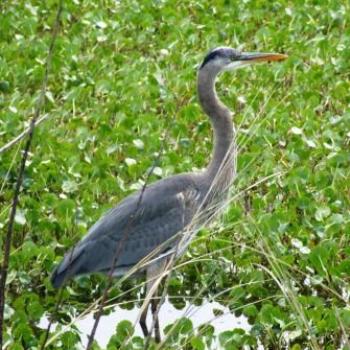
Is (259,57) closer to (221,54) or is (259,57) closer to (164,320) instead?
(221,54)

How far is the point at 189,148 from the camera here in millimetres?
7574

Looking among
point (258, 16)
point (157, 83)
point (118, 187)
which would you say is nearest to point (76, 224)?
point (118, 187)

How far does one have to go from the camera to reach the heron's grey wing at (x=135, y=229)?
5.53 meters

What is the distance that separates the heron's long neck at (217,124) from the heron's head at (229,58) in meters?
0.06

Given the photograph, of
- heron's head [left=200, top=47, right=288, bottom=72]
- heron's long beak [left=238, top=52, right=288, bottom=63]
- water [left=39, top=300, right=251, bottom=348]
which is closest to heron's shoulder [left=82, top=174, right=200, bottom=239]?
water [left=39, top=300, right=251, bottom=348]

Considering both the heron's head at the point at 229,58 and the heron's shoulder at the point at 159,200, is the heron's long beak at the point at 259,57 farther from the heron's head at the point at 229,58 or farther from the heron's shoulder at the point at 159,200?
the heron's shoulder at the point at 159,200

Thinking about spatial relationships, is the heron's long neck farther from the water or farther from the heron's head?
the water

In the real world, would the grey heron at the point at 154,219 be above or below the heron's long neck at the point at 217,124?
below

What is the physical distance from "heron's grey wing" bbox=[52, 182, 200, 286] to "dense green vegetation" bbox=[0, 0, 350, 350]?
23 cm

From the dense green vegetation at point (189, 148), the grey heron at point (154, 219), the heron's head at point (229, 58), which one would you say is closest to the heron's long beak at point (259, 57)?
the heron's head at point (229, 58)

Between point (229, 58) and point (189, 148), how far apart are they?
1.29 metres

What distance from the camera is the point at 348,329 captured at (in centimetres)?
541

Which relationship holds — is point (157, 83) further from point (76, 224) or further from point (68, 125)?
point (76, 224)

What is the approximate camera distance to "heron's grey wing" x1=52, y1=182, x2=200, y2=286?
18.1 ft
